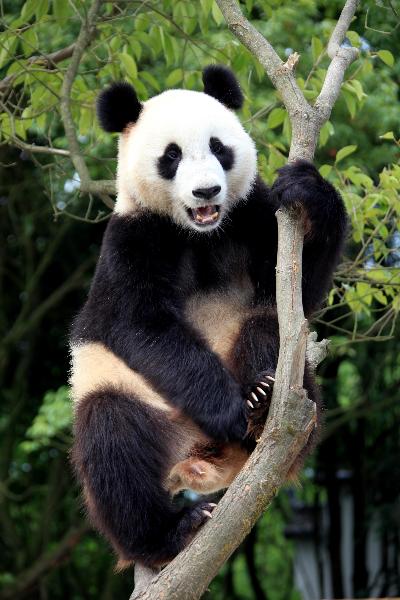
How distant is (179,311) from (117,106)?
1.08 m

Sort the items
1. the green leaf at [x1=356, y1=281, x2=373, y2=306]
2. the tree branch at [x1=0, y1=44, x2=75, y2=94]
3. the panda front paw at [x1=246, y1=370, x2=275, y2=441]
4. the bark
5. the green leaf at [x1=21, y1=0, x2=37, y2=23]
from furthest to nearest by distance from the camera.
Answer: the tree branch at [x1=0, y1=44, x2=75, y2=94]
the green leaf at [x1=356, y1=281, x2=373, y2=306]
the green leaf at [x1=21, y1=0, x2=37, y2=23]
the panda front paw at [x1=246, y1=370, x2=275, y2=441]
the bark

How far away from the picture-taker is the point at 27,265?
11234 mm

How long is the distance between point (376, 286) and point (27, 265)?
21.0ft

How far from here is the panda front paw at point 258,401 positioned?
13.1ft

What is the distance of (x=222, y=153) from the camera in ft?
14.4

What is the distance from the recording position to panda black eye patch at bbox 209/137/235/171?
4.36 m

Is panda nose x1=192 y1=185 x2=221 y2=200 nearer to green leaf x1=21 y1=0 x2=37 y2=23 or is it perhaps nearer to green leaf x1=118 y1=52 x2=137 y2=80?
green leaf x1=118 y1=52 x2=137 y2=80

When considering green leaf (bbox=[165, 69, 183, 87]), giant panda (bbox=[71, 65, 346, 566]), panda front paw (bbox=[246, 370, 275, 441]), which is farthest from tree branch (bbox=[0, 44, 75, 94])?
panda front paw (bbox=[246, 370, 275, 441])

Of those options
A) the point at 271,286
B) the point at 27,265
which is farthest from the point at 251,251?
the point at 27,265

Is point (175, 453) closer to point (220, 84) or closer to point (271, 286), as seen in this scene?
point (271, 286)

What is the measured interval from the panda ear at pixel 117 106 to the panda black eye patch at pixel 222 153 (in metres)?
0.52

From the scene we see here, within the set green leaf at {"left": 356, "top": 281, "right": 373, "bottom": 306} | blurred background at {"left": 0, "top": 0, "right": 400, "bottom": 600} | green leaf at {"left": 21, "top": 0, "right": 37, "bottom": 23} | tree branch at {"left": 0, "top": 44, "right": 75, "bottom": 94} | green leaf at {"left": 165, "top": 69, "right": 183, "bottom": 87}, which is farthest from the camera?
blurred background at {"left": 0, "top": 0, "right": 400, "bottom": 600}

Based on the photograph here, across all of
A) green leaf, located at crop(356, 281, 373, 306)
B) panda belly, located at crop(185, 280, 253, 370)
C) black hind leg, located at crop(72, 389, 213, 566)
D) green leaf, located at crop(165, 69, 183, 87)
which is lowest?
green leaf, located at crop(356, 281, 373, 306)

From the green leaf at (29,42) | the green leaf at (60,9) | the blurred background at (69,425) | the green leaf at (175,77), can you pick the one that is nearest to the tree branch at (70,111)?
the green leaf at (60,9)
